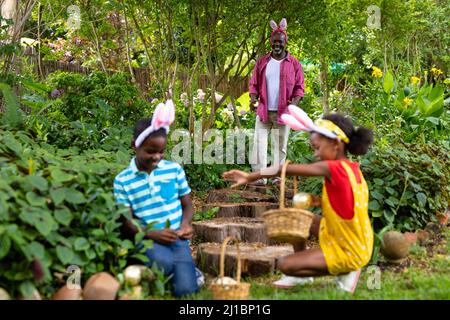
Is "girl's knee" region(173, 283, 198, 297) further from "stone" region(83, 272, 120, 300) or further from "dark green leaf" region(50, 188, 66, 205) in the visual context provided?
"dark green leaf" region(50, 188, 66, 205)

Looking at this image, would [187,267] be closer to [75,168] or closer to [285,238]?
[285,238]

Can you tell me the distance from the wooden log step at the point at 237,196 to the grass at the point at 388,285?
77.8 inches

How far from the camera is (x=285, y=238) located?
4320mm

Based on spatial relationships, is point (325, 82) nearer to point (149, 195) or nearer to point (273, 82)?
point (273, 82)

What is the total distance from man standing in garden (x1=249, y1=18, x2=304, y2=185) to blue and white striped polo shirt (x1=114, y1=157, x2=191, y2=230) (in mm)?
2996

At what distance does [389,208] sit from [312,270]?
5.35 feet

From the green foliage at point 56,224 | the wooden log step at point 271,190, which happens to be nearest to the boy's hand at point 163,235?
the green foliage at point 56,224

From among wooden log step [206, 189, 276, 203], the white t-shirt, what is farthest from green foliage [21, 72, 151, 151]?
the white t-shirt

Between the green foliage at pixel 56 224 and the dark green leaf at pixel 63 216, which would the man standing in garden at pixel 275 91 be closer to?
the green foliage at pixel 56 224

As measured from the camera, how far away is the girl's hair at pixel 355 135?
4.53 meters

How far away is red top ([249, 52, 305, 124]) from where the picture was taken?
745 centimetres

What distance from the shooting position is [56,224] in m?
3.97

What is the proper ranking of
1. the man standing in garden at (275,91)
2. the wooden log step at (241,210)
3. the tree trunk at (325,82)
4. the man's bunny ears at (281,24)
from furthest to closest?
the tree trunk at (325,82) → the man standing in garden at (275,91) → the man's bunny ears at (281,24) → the wooden log step at (241,210)

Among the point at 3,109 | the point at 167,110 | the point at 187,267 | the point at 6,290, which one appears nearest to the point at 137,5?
the point at 3,109
